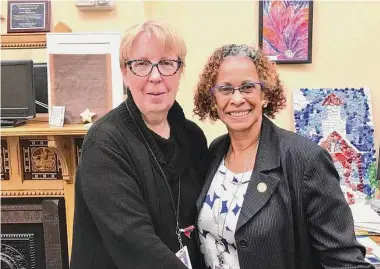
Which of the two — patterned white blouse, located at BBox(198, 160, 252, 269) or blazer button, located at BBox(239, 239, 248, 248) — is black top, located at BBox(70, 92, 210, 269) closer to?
patterned white blouse, located at BBox(198, 160, 252, 269)

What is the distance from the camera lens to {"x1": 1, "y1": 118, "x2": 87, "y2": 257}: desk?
2.26 m

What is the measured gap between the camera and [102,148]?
3.63 ft

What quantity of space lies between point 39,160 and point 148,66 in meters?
1.38

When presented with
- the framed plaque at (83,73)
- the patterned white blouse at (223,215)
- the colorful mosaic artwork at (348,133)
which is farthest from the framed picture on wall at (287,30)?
the patterned white blouse at (223,215)

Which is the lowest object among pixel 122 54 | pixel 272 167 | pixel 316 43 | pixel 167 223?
pixel 167 223

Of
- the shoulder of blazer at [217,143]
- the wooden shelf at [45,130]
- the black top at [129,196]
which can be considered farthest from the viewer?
the wooden shelf at [45,130]

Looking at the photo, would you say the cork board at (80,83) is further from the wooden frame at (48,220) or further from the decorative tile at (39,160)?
the wooden frame at (48,220)

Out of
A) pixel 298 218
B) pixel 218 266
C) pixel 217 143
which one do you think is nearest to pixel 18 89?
pixel 217 143

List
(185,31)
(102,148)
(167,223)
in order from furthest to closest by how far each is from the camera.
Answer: (185,31), (167,223), (102,148)

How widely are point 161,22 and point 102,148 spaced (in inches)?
15.4

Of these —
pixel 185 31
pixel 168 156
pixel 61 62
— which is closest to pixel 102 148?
pixel 168 156

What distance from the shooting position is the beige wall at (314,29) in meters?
2.30

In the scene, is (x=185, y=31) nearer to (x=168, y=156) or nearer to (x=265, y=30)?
(x=265, y=30)

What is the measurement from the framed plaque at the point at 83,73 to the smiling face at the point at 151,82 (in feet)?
2.87
